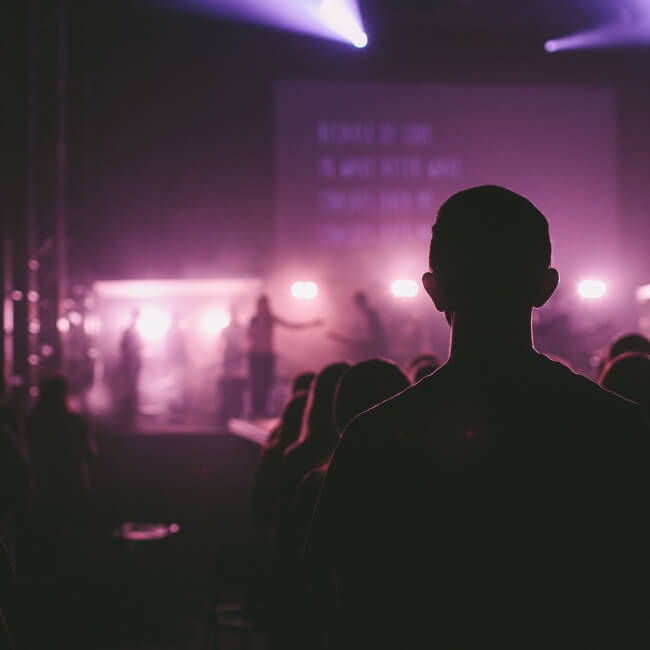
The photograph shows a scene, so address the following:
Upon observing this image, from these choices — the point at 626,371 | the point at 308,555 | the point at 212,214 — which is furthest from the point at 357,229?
the point at 308,555

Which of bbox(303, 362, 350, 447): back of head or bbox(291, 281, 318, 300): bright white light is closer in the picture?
bbox(303, 362, 350, 447): back of head

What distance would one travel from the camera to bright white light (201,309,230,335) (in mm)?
13836

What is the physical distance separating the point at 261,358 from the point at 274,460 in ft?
19.6

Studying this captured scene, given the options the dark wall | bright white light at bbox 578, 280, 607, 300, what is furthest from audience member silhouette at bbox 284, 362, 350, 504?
bright white light at bbox 578, 280, 607, 300

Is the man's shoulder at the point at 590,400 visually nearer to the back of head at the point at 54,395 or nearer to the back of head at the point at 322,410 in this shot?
the back of head at the point at 322,410

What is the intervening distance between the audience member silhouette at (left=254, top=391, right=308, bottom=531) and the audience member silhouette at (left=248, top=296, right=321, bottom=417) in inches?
225

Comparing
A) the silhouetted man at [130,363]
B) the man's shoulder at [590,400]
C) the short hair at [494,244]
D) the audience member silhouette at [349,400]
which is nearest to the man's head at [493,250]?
the short hair at [494,244]

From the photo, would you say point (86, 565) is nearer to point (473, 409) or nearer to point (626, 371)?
point (626, 371)

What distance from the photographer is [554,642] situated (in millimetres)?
1009

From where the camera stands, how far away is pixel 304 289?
12.7m

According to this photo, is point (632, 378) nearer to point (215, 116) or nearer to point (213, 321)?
point (213, 321)

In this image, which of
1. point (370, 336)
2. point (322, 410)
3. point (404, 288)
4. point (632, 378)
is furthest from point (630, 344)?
point (404, 288)

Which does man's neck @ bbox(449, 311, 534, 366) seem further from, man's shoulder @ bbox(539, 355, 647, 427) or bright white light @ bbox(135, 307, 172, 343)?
bright white light @ bbox(135, 307, 172, 343)

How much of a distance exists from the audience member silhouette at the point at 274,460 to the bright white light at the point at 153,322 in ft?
33.5
